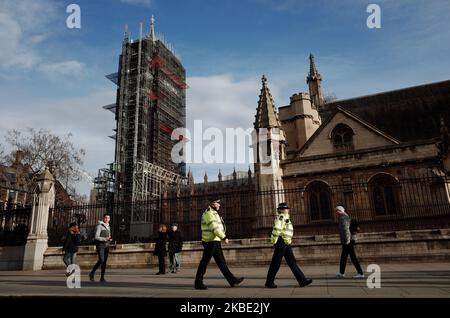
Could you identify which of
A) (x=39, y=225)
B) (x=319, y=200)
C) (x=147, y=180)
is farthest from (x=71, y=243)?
(x=147, y=180)

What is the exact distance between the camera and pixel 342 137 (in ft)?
70.2

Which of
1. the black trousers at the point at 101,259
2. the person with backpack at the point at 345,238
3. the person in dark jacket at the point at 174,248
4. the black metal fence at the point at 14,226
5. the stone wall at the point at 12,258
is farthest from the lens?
the black metal fence at the point at 14,226

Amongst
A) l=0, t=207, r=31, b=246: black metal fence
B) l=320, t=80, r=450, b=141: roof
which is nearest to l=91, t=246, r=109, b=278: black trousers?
l=0, t=207, r=31, b=246: black metal fence

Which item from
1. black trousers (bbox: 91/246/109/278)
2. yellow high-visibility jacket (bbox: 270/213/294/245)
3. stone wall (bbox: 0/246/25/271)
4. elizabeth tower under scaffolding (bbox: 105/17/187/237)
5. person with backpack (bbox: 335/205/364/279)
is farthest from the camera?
elizabeth tower under scaffolding (bbox: 105/17/187/237)

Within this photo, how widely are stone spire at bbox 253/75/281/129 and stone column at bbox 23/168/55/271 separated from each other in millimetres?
11674

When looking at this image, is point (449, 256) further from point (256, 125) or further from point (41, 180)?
point (41, 180)

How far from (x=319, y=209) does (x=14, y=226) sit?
15736mm

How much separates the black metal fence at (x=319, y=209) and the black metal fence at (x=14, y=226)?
0.98 meters

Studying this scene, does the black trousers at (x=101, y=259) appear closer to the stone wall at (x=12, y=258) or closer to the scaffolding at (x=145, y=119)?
the stone wall at (x=12, y=258)

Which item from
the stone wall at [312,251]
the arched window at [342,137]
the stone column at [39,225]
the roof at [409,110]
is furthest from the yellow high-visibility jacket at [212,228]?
the roof at [409,110]

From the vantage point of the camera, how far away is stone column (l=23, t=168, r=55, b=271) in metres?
12.8

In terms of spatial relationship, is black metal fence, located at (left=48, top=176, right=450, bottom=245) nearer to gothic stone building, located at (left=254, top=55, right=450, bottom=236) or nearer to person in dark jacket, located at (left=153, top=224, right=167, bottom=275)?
gothic stone building, located at (left=254, top=55, right=450, bottom=236)

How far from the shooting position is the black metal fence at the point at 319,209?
45.3ft

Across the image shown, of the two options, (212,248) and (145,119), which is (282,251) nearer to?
(212,248)
